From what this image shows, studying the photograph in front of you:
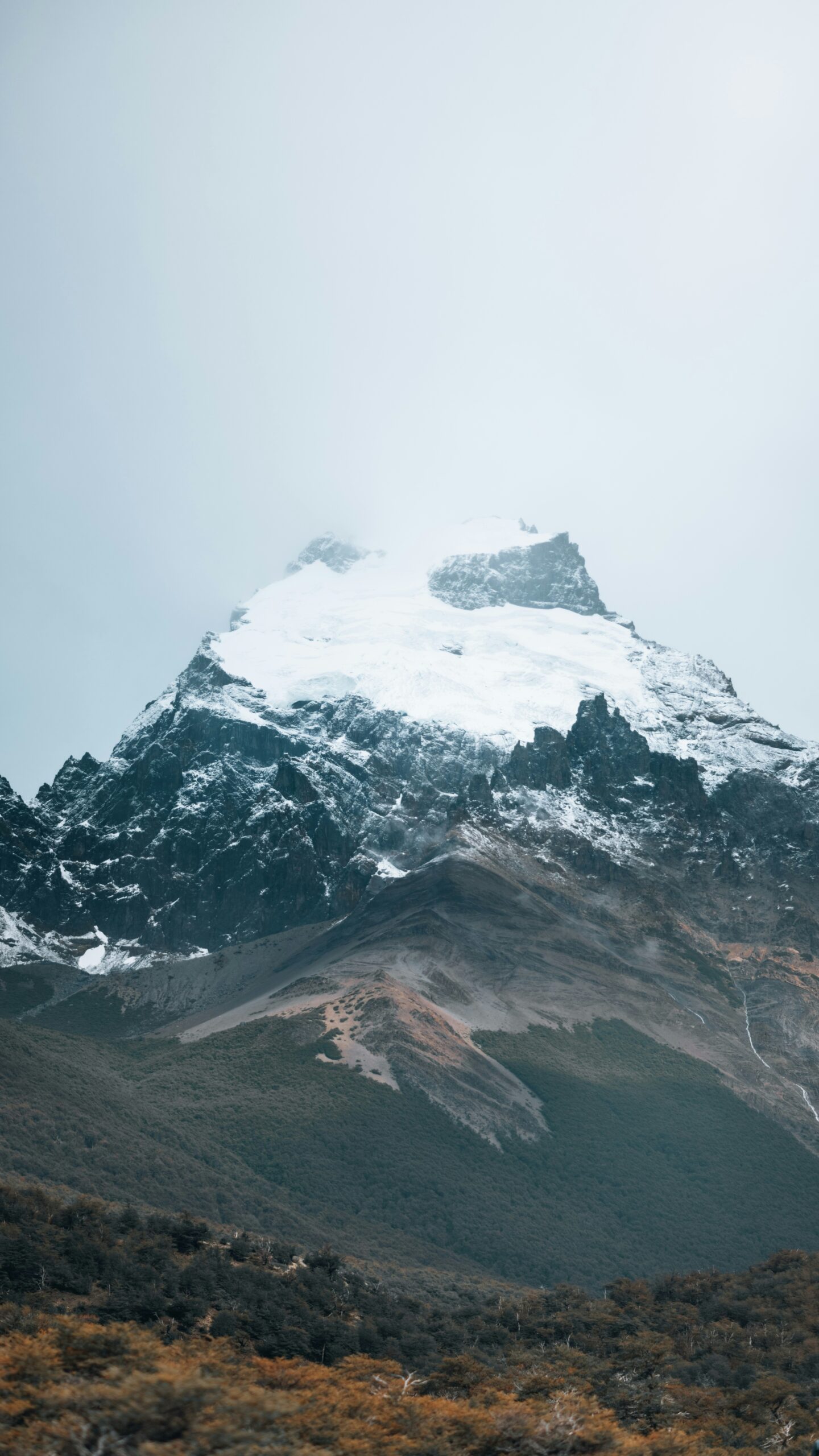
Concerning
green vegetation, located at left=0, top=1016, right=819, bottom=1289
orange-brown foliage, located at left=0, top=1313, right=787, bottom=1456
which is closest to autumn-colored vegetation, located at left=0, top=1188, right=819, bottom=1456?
orange-brown foliage, located at left=0, top=1313, right=787, bottom=1456

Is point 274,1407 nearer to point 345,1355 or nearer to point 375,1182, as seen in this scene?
point 345,1355

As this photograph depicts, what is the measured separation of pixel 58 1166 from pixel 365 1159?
55146 millimetres

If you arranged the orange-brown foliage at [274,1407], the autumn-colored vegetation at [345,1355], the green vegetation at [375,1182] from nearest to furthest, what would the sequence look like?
the orange-brown foliage at [274,1407], the autumn-colored vegetation at [345,1355], the green vegetation at [375,1182]

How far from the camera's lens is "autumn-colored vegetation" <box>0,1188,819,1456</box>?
45.9 metres

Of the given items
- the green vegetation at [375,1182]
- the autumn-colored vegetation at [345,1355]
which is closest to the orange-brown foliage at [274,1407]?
the autumn-colored vegetation at [345,1355]

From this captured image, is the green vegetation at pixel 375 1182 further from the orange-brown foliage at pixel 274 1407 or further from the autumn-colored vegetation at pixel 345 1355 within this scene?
the orange-brown foliage at pixel 274 1407

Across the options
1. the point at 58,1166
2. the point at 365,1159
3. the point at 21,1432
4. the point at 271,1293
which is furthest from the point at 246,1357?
the point at 365,1159

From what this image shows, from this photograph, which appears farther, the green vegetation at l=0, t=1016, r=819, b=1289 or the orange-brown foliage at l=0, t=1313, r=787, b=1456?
the green vegetation at l=0, t=1016, r=819, b=1289

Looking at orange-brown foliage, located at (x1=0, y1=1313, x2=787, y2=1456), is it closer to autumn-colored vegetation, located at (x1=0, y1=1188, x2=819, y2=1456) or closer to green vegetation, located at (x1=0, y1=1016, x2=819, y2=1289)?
autumn-colored vegetation, located at (x1=0, y1=1188, x2=819, y2=1456)

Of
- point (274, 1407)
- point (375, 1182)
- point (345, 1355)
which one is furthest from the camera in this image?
point (375, 1182)

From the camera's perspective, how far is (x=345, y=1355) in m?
77.6

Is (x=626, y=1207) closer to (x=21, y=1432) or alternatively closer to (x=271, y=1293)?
(x=271, y=1293)

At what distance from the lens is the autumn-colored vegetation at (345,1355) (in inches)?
1806

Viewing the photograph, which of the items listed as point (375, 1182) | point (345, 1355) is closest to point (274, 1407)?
point (345, 1355)
